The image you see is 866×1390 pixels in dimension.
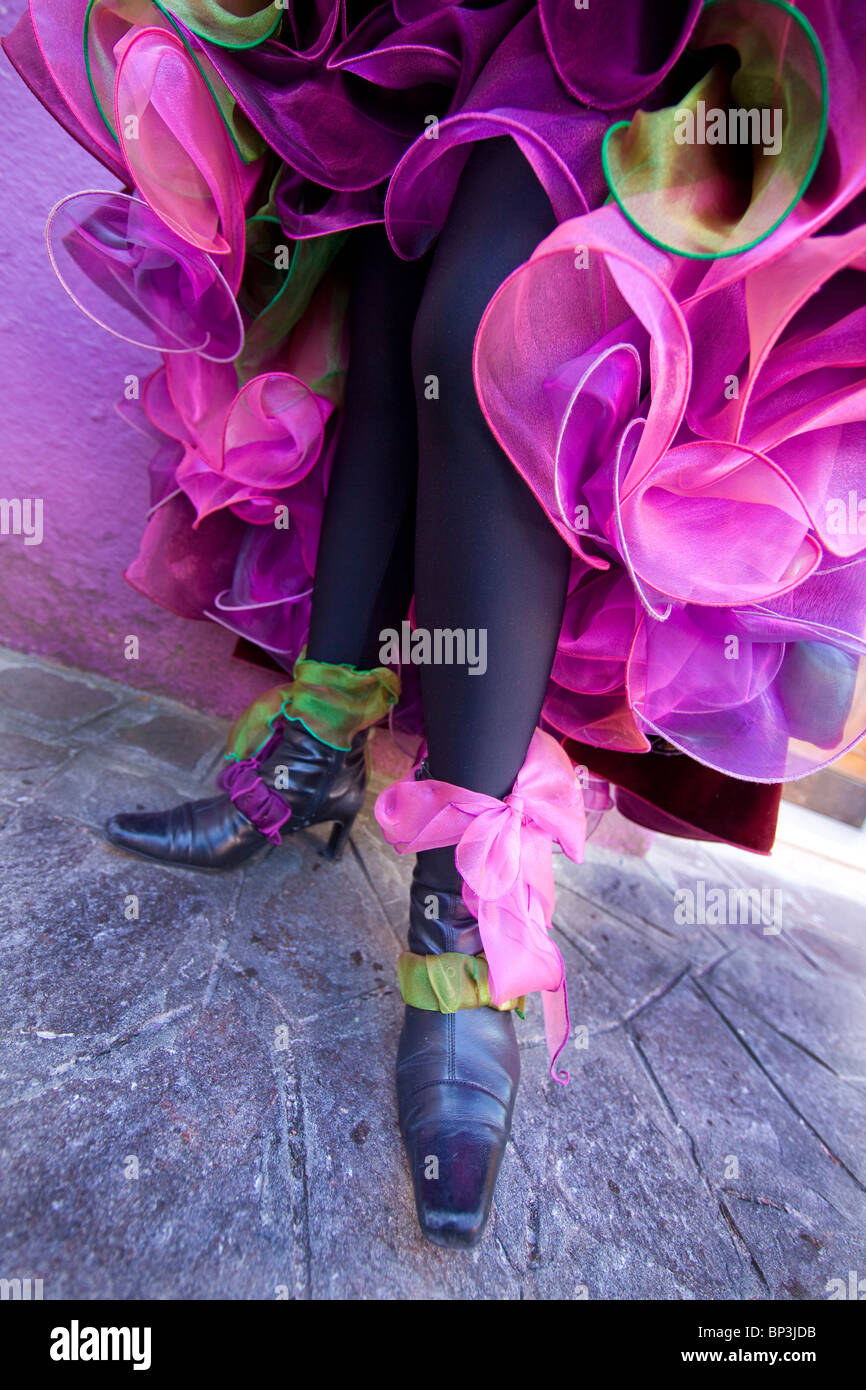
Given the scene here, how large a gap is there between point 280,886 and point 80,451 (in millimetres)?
773

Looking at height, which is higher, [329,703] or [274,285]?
[274,285]

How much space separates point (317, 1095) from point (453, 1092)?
12 centimetres

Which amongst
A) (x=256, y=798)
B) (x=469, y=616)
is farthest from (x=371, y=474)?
(x=256, y=798)

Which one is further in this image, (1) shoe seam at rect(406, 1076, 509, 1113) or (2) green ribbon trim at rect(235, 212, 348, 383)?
(2) green ribbon trim at rect(235, 212, 348, 383)

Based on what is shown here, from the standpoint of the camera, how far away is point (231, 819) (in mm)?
828

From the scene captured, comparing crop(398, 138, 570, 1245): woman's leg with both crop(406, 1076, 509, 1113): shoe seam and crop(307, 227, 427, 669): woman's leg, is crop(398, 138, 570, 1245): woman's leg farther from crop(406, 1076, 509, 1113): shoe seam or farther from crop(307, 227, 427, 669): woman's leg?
crop(307, 227, 427, 669): woman's leg

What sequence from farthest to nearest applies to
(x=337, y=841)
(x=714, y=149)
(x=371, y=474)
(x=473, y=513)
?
1. (x=337, y=841)
2. (x=371, y=474)
3. (x=473, y=513)
4. (x=714, y=149)

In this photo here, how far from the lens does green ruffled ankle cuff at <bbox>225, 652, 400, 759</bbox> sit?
0.81 meters

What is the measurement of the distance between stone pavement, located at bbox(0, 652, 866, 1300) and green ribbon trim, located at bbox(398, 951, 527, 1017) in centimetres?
8

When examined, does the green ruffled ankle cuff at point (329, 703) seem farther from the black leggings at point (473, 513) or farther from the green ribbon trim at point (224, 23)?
the green ribbon trim at point (224, 23)

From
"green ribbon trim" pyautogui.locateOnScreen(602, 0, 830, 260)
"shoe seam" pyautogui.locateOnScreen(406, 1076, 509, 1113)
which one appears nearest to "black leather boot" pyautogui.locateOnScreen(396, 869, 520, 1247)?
"shoe seam" pyautogui.locateOnScreen(406, 1076, 509, 1113)

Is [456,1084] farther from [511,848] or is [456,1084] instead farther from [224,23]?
Result: [224,23]

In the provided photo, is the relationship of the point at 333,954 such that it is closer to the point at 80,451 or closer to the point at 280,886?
the point at 280,886

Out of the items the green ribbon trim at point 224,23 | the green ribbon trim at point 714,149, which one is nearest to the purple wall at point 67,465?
the green ribbon trim at point 224,23
